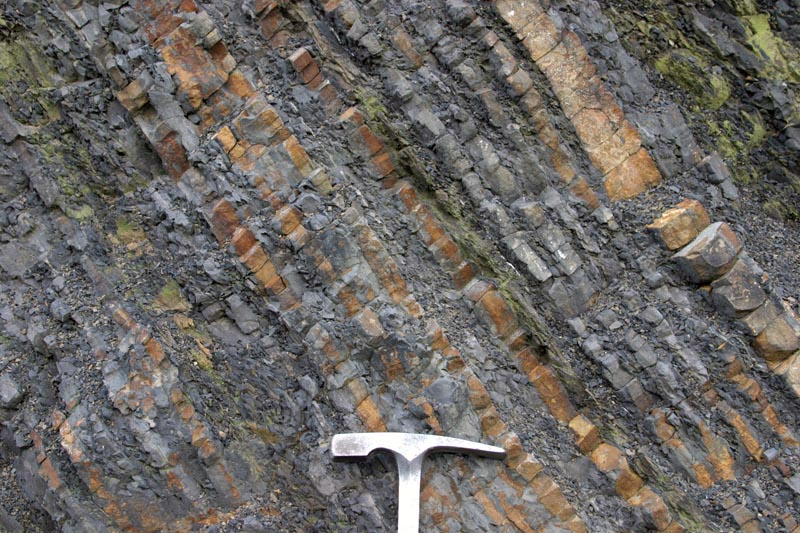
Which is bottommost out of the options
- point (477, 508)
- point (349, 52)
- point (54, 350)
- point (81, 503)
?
point (477, 508)

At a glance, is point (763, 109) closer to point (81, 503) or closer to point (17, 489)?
point (81, 503)

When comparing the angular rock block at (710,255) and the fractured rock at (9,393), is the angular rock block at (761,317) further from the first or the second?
the fractured rock at (9,393)

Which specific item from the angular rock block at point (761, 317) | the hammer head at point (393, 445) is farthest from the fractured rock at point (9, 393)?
the angular rock block at point (761, 317)

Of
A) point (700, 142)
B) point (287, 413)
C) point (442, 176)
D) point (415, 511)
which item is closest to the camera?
point (415, 511)

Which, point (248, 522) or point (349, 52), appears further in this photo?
point (349, 52)

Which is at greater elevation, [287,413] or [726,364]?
[287,413]

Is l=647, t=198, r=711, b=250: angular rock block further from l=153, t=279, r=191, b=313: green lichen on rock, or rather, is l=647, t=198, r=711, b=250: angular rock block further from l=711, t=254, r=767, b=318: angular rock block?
l=153, t=279, r=191, b=313: green lichen on rock

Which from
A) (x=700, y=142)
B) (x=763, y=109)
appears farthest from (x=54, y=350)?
(x=763, y=109)

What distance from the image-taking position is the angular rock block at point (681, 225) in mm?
8461

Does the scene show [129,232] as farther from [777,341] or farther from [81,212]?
[777,341]

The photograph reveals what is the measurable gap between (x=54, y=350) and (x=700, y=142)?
811cm

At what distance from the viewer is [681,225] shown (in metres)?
8.47

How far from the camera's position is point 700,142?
9234mm

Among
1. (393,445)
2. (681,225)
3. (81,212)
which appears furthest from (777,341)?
(81,212)
